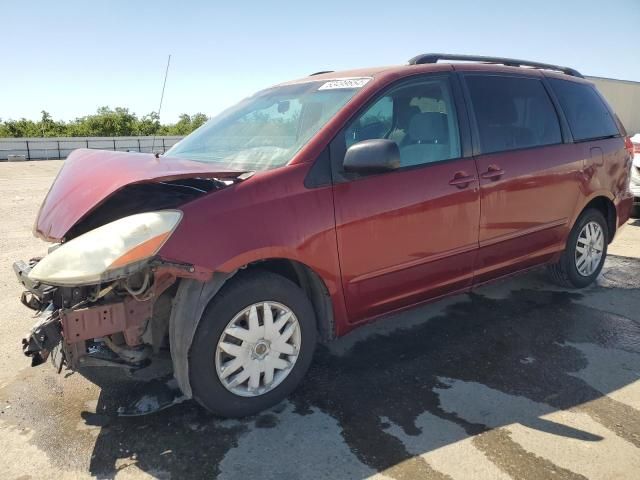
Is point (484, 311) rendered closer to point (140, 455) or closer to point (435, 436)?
point (435, 436)

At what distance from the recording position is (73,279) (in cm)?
A: 214

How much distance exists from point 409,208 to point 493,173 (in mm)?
817

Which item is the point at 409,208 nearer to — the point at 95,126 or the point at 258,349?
the point at 258,349

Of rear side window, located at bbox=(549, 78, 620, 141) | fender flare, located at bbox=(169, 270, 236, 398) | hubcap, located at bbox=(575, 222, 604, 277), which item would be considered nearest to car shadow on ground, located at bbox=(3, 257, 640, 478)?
fender flare, located at bbox=(169, 270, 236, 398)

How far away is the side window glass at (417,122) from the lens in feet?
10.1

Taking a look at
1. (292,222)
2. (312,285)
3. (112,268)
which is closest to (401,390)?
(312,285)

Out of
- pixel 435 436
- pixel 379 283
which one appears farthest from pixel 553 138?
pixel 435 436

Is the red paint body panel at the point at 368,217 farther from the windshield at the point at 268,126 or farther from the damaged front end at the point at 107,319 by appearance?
the damaged front end at the point at 107,319

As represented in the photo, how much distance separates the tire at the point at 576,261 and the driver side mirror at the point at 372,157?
2.39 m

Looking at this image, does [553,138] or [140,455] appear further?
[553,138]

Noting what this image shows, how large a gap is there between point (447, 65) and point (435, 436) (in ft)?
7.86

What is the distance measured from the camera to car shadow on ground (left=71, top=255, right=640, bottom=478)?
7.82 feet

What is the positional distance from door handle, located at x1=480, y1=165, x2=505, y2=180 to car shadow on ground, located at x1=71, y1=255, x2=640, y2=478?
1144 mm

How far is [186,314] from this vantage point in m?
2.41
